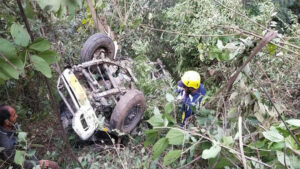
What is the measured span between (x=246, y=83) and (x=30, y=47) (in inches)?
48.2

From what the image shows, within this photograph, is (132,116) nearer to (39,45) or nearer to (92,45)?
(92,45)

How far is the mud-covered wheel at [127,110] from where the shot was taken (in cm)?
444

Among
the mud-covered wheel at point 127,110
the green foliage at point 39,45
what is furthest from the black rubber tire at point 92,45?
the green foliage at point 39,45

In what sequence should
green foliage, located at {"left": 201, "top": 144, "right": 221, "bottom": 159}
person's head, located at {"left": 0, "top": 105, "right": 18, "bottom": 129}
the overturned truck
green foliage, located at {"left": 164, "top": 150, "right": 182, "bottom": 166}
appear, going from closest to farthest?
green foliage, located at {"left": 201, "top": 144, "right": 221, "bottom": 159}, green foliage, located at {"left": 164, "top": 150, "right": 182, "bottom": 166}, person's head, located at {"left": 0, "top": 105, "right": 18, "bottom": 129}, the overturned truck

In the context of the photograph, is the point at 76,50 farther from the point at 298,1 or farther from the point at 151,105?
the point at 298,1

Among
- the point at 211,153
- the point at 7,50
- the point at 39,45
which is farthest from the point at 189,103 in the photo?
the point at 7,50

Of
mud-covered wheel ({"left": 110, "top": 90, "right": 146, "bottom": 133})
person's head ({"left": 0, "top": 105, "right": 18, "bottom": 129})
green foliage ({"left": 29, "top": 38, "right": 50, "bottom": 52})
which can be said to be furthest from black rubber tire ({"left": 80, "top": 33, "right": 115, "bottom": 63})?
green foliage ({"left": 29, "top": 38, "right": 50, "bottom": 52})

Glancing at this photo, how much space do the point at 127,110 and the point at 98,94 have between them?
531 mm

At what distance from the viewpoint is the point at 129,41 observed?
7195mm

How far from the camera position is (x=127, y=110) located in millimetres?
4473

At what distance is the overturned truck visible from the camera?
4.26 metres

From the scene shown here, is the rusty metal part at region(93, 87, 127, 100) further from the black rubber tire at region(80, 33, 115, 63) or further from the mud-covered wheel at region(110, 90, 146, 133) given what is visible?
the black rubber tire at region(80, 33, 115, 63)

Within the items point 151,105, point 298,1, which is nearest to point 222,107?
point 151,105

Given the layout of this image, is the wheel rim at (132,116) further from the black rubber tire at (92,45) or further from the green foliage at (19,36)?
the green foliage at (19,36)
